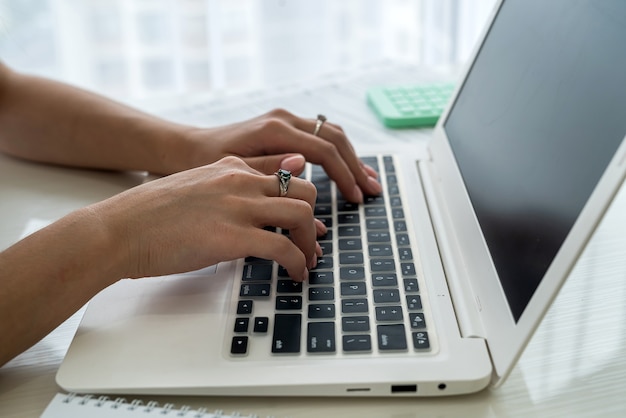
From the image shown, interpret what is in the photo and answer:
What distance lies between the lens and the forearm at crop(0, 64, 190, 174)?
834 millimetres

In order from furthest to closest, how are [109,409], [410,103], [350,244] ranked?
[410,103], [350,244], [109,409]

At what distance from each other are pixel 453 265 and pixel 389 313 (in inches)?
4.2

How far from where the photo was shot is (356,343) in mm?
532

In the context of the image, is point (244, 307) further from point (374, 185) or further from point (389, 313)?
point (374, 185)

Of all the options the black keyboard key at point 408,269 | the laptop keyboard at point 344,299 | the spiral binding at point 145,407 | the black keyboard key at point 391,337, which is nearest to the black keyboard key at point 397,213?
the laptop keyboard at point 344,299

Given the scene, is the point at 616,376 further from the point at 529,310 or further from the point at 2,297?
the point at 2,297

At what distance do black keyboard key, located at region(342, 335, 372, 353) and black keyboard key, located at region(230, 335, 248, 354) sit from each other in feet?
0.25

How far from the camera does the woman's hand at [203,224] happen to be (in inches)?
23.2

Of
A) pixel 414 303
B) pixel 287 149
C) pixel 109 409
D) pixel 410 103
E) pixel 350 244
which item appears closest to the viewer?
pixel 109 409

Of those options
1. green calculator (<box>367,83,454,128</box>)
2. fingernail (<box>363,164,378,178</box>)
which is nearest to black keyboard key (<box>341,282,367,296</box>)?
fingernail (<box>363,164,378,178</box>)

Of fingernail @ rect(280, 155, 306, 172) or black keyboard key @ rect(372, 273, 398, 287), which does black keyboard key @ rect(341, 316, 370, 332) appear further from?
fingernail @ rect(280, 155, 306, 172)

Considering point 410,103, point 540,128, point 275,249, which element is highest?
point 540,128

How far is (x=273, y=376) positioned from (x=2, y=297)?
218mm

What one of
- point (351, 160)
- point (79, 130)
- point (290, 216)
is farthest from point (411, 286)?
point (79, 130)
